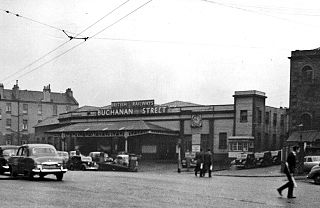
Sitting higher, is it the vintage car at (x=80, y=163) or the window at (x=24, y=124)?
the window at (x=24, y=124)

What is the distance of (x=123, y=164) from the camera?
1960 inches

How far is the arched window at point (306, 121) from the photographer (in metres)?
47.2

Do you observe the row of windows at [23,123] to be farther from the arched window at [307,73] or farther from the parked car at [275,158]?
the arched window at [307,73]

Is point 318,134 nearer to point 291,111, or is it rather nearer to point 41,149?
point 291,111

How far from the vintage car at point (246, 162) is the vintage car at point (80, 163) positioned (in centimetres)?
1267

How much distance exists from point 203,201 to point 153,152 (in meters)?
44.7

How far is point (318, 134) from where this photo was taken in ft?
149

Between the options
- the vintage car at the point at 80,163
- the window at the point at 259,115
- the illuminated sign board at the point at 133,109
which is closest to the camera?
the vintage car at the point at 80,163

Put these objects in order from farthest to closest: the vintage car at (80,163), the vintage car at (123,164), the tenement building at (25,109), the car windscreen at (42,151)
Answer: the tenement building at (25,109), the vintage car at (123,164), the vintage car at (80,163), the car windscreen at (42,151)

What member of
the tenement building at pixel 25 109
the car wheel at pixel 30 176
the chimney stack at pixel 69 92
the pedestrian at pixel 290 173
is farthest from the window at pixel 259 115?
the chimney stack at pixel 69 92

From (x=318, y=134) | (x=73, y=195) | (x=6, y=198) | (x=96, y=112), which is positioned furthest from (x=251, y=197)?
(x=96, y=112)

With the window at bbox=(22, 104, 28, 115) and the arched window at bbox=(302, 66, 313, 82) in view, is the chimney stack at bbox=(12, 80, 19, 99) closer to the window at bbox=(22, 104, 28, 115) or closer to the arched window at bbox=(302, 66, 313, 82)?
the window at bbox=(22, 104, 28, 115)

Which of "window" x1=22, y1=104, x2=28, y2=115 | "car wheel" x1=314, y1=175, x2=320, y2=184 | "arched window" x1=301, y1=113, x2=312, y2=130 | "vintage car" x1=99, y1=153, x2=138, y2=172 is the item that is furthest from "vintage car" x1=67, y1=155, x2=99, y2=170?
"window" x1=22, y1=104, x2=28, y2=115

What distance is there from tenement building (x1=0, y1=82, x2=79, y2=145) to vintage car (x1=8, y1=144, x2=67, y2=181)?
67.2 meters
